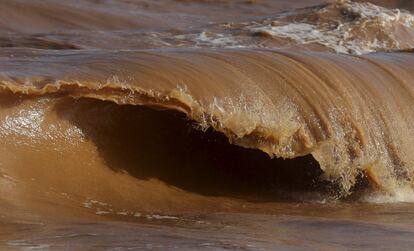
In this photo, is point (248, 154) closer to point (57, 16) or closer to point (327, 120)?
point (327, 120)

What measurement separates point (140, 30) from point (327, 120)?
16.9 feet

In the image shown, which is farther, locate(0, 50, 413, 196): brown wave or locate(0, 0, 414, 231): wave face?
locate(0, 50, 413, 196): brown wave

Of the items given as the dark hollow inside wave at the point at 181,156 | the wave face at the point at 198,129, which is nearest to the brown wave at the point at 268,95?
the wave face at the point at 198,129

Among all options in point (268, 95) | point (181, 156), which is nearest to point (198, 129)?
point (181, 156)

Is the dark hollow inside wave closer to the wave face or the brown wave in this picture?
the wave face

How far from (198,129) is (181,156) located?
0.29 meters

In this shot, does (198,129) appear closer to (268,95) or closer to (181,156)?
(181,156)

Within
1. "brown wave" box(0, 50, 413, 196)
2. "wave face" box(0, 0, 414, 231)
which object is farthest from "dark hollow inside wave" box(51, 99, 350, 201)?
"brown wave" box(0, 50, 413, 196)

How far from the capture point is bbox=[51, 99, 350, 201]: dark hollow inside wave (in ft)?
17.7

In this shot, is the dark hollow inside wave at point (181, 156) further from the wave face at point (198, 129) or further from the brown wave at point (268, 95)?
the brown wave at point (268, 95)

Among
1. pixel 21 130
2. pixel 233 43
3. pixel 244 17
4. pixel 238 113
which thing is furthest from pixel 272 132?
pixel 244 17

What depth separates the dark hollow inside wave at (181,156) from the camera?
539 centimetres

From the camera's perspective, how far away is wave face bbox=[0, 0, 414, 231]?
5.08 m

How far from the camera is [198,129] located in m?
5.73
